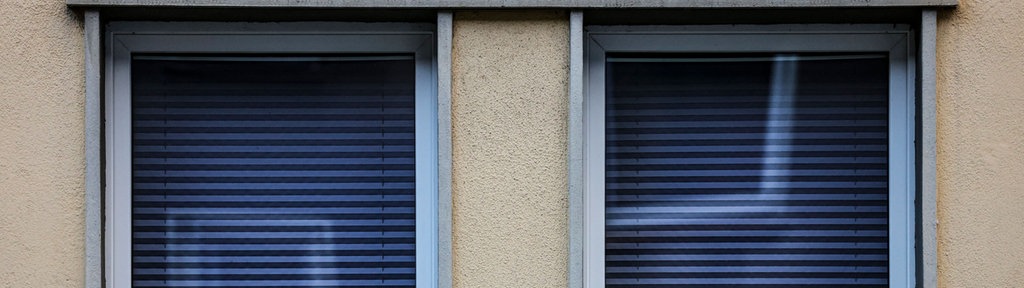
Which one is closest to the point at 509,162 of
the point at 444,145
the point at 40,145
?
the point at 444,145

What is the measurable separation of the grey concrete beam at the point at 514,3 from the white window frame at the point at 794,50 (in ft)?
0.71

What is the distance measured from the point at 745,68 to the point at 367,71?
1.50 meters

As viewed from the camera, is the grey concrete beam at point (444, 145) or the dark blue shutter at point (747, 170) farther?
the dark blue shutter at point (747, 170)

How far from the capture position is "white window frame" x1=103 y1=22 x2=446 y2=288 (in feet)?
14.5

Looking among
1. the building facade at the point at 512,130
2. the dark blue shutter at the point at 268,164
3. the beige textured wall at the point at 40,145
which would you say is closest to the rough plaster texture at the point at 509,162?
the building facade at the point at 512,130

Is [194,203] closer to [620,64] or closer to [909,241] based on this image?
[620,64]

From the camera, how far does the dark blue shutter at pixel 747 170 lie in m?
4.45

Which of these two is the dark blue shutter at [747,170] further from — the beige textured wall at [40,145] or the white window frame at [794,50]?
the beige textured wall at [40,145]

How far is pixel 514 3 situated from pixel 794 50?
1129 mm

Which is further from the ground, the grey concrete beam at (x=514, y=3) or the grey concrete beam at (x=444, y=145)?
the grey concrete beam at (x=514, y=3)

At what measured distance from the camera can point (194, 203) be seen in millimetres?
4477

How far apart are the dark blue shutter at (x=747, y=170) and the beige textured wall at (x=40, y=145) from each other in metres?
2.05

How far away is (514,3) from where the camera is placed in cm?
423

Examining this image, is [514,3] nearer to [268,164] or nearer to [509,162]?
[509,162]
